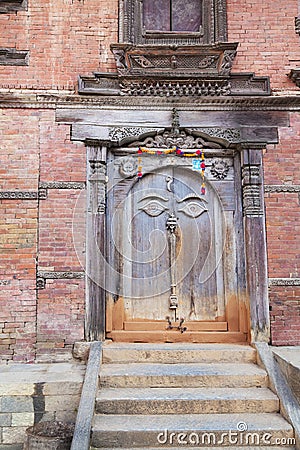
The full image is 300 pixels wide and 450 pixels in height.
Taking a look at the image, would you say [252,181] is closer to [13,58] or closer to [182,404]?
[182,404]

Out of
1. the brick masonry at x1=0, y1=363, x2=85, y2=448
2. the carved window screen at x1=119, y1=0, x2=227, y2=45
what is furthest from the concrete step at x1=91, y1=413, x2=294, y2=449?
the carved window screen at x1=119, y1=0, x2=227, y2=45

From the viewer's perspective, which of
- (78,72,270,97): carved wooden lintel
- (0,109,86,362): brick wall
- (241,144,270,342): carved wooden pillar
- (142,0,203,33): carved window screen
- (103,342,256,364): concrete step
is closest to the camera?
(103,342,256,364): concrete step

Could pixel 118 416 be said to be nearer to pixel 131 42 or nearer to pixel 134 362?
pixel 134 362

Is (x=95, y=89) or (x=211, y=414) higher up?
(x=95, y=89)

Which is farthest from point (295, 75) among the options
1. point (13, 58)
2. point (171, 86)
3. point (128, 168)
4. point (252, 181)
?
point (13, 58)

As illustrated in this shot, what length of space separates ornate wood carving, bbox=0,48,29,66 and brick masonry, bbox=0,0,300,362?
0.07 meters

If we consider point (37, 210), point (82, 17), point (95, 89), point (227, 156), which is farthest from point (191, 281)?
point (82, 17)

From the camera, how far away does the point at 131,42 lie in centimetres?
645

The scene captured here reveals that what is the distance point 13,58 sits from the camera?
21.0ft

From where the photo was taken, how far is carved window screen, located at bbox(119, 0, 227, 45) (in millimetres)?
6523

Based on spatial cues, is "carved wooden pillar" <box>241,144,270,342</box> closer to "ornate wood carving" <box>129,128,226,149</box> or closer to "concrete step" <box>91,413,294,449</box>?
"ornate wood carving" <box>129,128,226,149</box>

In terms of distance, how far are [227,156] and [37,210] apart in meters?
2.69

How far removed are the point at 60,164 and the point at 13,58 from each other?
163 centimetres

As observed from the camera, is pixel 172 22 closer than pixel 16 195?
No
